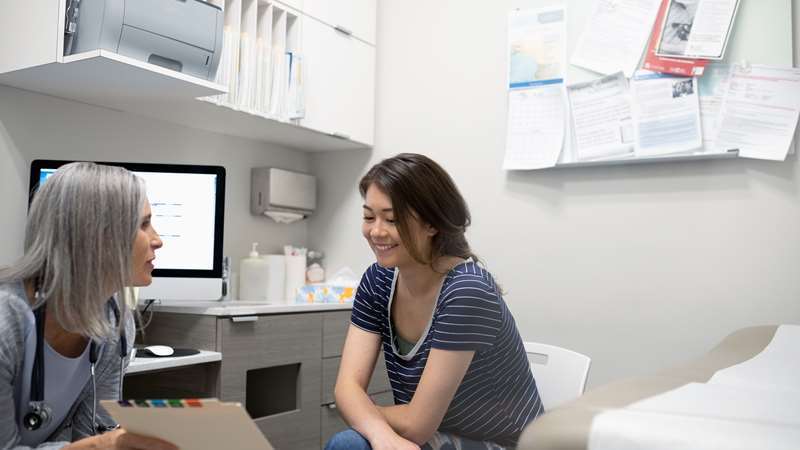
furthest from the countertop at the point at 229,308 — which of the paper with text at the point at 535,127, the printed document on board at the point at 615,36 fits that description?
the printed document on board at the point at 615,36

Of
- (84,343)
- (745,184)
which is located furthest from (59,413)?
(745,184)

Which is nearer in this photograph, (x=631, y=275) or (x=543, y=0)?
(x=631, y=275)

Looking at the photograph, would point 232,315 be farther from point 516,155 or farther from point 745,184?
point 745,184

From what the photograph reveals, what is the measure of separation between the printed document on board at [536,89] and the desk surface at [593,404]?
150 cm

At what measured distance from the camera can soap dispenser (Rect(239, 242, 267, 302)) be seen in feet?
8.70

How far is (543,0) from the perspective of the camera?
2.58 metres

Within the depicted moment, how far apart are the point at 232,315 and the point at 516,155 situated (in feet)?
4.06

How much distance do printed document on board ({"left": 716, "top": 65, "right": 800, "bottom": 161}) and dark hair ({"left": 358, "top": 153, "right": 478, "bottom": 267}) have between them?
4.01 feet

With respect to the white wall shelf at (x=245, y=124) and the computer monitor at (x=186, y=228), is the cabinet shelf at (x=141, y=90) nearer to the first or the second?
the white wall shelf at (x=245, y=124)

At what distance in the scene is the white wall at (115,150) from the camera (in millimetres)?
1976

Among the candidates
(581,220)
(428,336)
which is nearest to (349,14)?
(581,220)

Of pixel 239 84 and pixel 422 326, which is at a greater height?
pixel 239 84

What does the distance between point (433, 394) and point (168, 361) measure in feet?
2.58

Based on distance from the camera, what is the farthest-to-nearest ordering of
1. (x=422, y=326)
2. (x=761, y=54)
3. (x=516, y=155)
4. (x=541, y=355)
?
(x=516, y=155) < (x=761, y=54) < (x=541, y=355) < (x=422, y=326)
